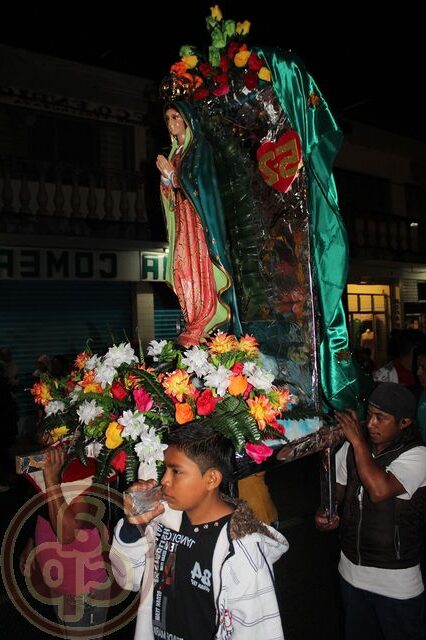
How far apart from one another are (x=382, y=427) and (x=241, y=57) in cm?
217

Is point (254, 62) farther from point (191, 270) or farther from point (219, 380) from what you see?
point (219, 380)

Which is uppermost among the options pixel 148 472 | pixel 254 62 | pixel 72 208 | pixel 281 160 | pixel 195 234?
pixel 72 208

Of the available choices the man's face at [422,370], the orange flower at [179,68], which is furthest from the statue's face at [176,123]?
the man's face at [422,370]

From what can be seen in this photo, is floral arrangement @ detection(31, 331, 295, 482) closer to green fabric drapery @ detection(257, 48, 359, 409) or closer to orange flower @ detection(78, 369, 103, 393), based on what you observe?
orange flower @ detection(78, 369, 103, 393)

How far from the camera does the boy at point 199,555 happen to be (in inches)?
71.5

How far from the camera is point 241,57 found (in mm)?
3303

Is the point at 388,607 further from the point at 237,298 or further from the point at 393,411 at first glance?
the point at 237,298

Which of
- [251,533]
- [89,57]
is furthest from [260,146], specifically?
[89,57]

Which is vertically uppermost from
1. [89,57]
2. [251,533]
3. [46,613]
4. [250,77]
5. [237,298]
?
[89,57]

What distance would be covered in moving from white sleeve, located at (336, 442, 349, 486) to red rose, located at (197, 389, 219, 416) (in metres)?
1.01

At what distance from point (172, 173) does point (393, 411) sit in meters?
1.81

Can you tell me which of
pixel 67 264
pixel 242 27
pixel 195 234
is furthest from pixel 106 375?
pixel 67 264

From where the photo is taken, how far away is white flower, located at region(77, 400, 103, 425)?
8.11 feet

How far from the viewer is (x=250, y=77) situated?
11.1ft
